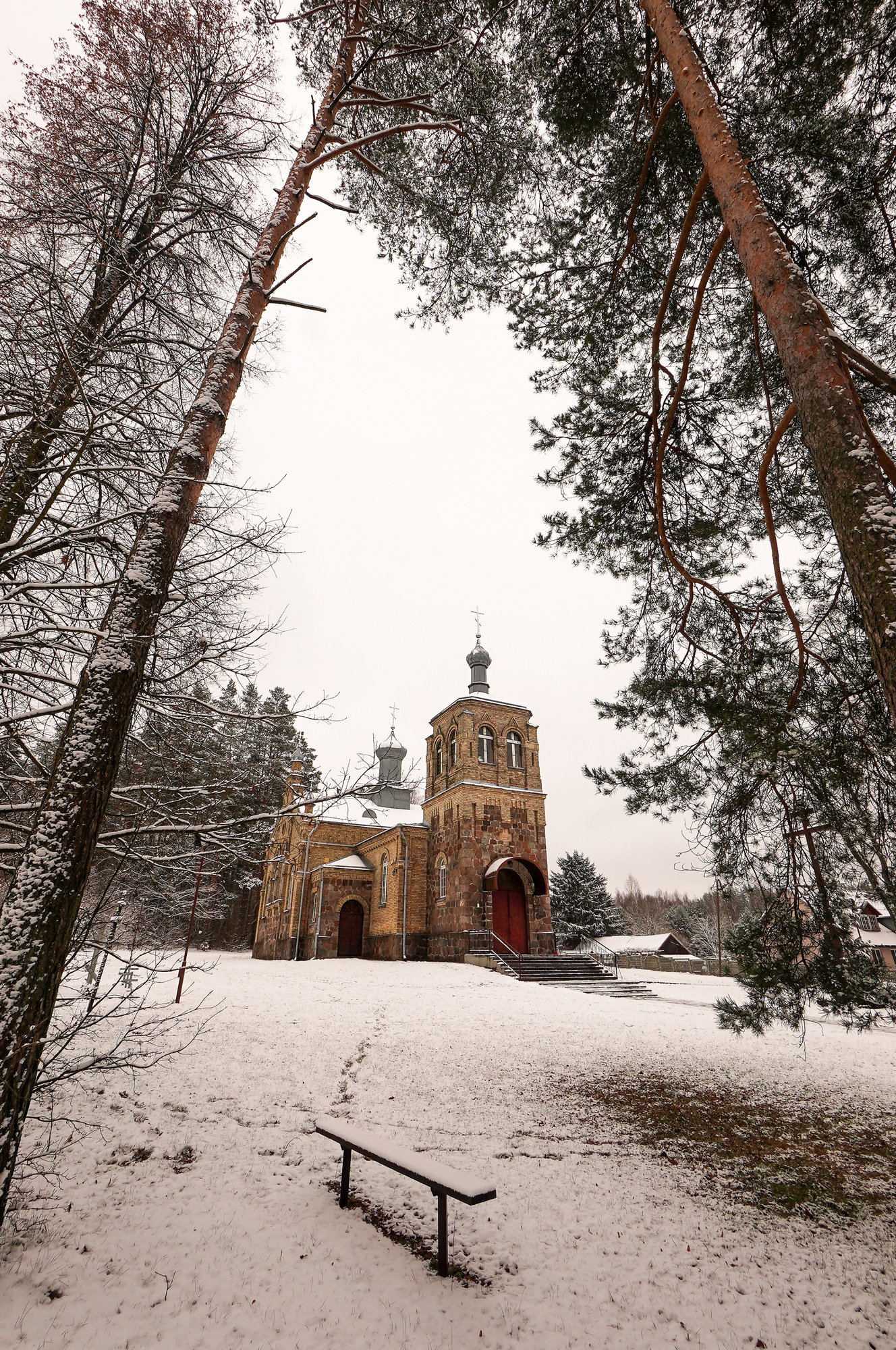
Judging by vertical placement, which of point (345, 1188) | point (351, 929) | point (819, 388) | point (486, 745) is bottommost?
point (345, 1188)

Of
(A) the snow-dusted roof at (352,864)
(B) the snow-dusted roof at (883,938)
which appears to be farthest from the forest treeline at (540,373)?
(B) the snow-dusted roof at (883,938)

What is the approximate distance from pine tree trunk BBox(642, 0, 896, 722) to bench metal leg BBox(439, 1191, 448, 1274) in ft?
11.3

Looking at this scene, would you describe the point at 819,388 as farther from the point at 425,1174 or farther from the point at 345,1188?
the point at 345,1188

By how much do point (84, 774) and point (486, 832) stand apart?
800 inches

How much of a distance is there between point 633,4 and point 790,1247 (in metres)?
10.4

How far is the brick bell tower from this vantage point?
2161cm

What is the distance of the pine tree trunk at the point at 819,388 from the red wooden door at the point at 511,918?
20.4m

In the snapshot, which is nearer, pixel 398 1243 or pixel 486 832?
pixel 398 1243

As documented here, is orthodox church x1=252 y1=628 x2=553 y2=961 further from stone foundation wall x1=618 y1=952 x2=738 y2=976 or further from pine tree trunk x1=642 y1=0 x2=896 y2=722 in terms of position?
pine tree trunk x1=642 y1=0 x2=896 y2=722

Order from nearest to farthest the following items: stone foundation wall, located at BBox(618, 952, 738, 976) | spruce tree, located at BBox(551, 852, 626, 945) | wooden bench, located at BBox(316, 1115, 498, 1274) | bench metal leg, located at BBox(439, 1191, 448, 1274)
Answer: wooden bench, located at BBox(316, 1115, 498, 1274)
bench metal leg, located at BBox(439, 1191, 448, 1274)
stone foundation wall, located at BBox(618, 952, 738, 976)
spruce tree, located at BBox(551, 852, 626, 945)

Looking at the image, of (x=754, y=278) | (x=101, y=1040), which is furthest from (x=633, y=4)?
(x=101, y=1040)

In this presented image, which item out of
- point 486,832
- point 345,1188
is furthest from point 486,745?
point 345,1188

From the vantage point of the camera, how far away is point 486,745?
24406mm

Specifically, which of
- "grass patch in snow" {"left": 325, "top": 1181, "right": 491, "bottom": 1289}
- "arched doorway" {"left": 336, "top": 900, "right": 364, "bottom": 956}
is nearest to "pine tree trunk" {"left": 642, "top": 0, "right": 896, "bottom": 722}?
"grass patch in snow" {"left": 325, "top": 1181, "right": 491, "bottom": 1289}
